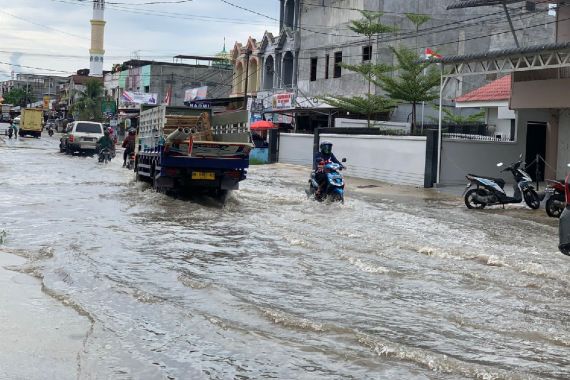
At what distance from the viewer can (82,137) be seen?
119ft

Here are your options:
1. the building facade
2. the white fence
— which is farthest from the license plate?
the building facade

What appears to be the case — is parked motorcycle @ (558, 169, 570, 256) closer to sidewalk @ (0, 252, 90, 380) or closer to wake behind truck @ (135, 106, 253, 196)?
sidewalk @ (0, 252, 90, 380)

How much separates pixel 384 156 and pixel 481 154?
3780 millimetres

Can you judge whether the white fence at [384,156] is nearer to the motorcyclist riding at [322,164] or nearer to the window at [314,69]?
the motorcyclist riding at [322,164]

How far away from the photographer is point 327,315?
674cm

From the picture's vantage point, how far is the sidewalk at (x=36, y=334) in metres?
5.02

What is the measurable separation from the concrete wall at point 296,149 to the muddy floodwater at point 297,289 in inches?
777

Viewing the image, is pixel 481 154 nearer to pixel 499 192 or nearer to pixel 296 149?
pixel 499 192

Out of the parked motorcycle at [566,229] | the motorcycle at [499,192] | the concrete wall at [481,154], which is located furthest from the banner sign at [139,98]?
the parked motorcycle at [566,229]

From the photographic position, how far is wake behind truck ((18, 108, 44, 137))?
2389 inches

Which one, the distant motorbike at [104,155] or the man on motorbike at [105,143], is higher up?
the man on motorbike at [105,143]

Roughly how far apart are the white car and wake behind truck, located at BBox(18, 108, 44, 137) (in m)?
25.3

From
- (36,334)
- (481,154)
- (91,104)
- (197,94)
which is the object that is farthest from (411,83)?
(91,104)

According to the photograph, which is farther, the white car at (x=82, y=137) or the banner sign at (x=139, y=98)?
the banner sign at (x=139, y=98)
